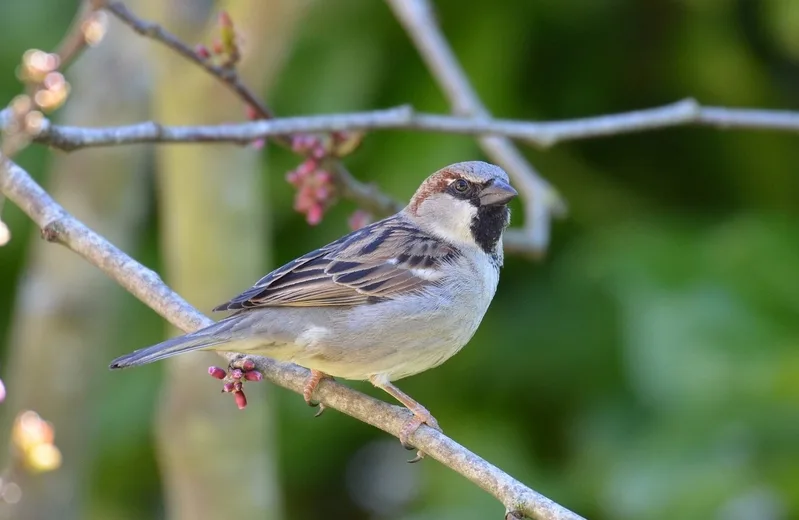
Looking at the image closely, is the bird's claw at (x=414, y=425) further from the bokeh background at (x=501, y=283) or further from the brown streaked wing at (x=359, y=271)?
the bokeh background at (x=501, y=283)

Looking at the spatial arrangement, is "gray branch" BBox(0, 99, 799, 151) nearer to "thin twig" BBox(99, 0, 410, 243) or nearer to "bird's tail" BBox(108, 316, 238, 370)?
"thin twig" BBox(99, 0, 410, 243)

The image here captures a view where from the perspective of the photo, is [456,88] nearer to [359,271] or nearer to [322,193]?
[322,193]

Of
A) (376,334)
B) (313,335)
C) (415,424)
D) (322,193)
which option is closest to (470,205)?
(322,193)

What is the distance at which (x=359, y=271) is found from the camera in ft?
10.6

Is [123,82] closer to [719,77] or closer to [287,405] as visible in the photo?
[287,405]

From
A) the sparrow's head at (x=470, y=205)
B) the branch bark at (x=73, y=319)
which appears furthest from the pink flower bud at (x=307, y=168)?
the branch bark at (x=73, y=319)

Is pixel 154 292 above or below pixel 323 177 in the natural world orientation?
below

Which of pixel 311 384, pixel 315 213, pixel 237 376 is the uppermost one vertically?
pixel 315 213

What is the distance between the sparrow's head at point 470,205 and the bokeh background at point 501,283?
799mm

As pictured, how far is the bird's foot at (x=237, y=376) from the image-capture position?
2.58 m

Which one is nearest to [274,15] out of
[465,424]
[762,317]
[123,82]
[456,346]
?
[123,82]

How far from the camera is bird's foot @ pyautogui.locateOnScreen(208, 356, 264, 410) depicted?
8.47 feet

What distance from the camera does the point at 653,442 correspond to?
4.15 metres

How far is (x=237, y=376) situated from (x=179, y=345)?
174 mm
